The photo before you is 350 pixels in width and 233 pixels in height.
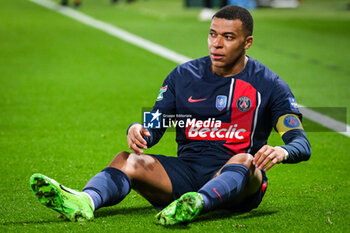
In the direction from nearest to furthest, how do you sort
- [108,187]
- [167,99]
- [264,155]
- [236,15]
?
[264,155]
[108,187]
[236,15]
[167,99]

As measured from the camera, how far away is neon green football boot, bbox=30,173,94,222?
4.54 meters

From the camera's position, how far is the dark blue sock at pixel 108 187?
4.89 m

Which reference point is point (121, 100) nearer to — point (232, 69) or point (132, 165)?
point (232, 69)

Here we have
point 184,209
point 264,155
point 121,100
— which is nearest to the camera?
point 184,209

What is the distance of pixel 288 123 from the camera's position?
5152 millimetres

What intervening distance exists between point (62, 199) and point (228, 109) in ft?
4.59

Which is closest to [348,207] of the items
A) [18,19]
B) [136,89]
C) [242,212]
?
[242,212]

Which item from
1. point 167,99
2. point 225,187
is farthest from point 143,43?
point 225,187

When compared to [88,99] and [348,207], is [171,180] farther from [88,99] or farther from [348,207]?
[88,99]

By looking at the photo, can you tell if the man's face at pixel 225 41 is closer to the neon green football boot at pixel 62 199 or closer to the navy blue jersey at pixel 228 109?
the navy blue jersey at pixel 228 109

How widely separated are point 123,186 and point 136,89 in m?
6.75

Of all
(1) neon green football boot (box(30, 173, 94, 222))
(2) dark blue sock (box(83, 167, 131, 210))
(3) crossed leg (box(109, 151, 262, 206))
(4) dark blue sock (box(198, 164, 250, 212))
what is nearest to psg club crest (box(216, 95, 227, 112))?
(3) crossed leg (box(109, 151, 262, 206))

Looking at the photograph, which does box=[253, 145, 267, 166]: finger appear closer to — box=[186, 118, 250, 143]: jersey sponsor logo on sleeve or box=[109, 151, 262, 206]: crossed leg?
box=[109, 151, 262, 206]: crossed leg

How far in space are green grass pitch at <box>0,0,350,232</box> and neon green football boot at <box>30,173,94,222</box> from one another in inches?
3.7
